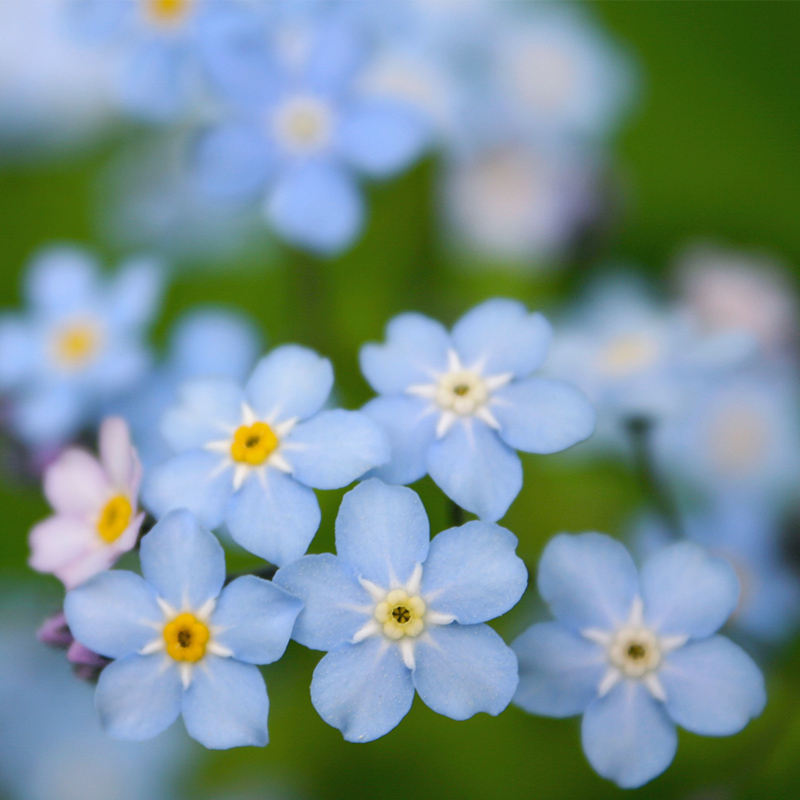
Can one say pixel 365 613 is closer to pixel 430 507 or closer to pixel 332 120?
pixel 430 507

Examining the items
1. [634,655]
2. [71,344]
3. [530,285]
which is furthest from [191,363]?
[530,285]

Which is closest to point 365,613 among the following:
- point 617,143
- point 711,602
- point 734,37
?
point 711,602

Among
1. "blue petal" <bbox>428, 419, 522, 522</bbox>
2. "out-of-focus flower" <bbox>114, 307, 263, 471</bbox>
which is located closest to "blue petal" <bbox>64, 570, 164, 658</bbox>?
"blue petal" <bbox>428, 419, 522, 522</bbox>

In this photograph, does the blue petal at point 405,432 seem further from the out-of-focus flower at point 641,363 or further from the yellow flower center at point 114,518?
the out-of-focus flower at point 641,363

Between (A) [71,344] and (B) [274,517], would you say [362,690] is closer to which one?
(B) [274,517]

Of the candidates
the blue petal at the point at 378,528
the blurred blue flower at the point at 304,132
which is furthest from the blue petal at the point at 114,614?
the blurred blue flower at the point at 304,132

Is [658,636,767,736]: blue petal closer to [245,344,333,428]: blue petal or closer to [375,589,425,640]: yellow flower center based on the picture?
[375,589,425,640]: yellow flower center
